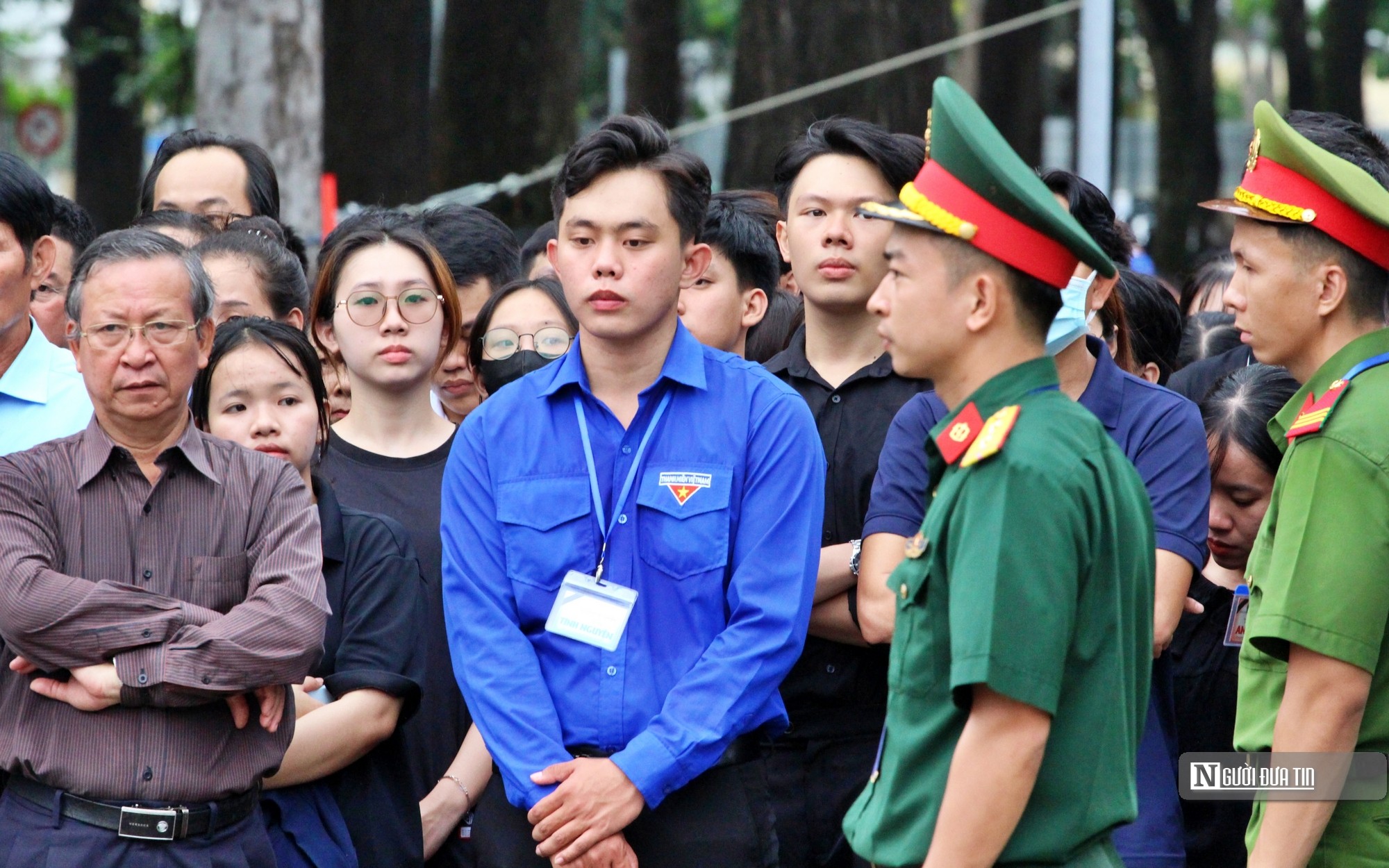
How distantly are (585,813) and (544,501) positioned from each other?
0.71 m

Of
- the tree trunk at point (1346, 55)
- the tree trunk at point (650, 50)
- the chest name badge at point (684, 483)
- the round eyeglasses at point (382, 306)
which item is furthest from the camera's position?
the tree trunk at point (1346, 55)

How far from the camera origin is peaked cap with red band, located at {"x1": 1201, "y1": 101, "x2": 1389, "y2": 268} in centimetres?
345

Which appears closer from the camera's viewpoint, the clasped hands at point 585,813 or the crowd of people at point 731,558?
the crowd of people at point 731,558

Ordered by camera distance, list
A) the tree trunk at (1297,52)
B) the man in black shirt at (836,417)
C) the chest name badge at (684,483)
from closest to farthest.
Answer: the chest name badge at (684,483), the man in black shirt at (836,417), the tree trunk at (1297,52)

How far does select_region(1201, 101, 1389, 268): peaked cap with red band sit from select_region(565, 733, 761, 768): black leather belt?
1.57 meters

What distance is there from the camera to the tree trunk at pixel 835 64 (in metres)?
11.4

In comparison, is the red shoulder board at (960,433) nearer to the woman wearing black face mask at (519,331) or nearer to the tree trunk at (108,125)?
the woman wearing black face mask at (519,331)

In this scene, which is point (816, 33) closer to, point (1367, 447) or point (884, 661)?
point (884, 661)

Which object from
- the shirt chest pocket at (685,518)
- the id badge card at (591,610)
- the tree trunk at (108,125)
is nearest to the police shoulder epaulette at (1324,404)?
the shirt chest pocket at (685,518)

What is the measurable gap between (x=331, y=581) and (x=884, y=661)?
1.43 metres

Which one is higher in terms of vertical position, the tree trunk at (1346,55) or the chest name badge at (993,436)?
the tree trunk at (1346,55)

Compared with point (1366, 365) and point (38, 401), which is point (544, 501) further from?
point (1366, 365)

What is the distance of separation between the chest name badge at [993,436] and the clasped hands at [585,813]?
1120 millimetres

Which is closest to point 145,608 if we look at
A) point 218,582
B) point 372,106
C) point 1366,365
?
point 218,582
